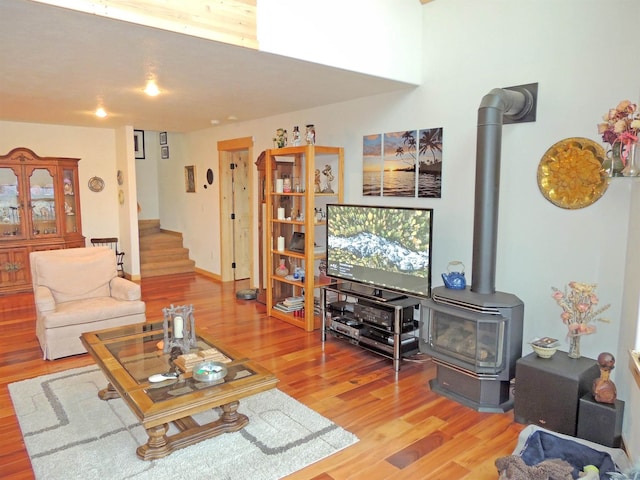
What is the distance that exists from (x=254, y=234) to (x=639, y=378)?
5.14 meters

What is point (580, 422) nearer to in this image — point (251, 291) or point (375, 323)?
point (375, 323)

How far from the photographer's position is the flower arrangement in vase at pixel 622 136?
7.89ft

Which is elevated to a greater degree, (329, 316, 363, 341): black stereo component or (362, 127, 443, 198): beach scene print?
(362, 127, 443, 198): beach scene print

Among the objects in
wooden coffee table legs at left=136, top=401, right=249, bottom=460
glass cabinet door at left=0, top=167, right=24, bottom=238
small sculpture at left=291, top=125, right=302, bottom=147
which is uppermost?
small sculpture at left=291, top=125, right=302, bottom=147

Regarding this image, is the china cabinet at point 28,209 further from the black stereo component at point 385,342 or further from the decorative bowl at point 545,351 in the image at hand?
the decorative bowl at point 545,351

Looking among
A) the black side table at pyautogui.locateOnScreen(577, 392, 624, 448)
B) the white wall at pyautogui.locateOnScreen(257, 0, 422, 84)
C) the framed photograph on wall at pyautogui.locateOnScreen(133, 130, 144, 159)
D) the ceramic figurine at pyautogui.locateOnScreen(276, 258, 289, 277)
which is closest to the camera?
the black side table at pyautogui.locateOnScreen(577, 392, 624, 448)

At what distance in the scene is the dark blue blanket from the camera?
89.1 inches

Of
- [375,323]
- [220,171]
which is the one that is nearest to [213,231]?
[220,171]

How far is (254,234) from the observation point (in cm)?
653

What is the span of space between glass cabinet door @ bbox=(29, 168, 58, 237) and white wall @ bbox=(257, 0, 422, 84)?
4.91 meters

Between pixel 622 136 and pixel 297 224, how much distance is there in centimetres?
314

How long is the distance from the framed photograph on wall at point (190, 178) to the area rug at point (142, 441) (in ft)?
16.3

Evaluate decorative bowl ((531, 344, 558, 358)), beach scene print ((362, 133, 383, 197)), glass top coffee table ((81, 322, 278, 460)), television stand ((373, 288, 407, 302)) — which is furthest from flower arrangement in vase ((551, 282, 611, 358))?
beach scene print ((362, 133, 383, 197))

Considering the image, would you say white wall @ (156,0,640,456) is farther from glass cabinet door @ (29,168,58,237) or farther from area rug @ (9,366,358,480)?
glass cabinet door @ (29,168,58,237)
